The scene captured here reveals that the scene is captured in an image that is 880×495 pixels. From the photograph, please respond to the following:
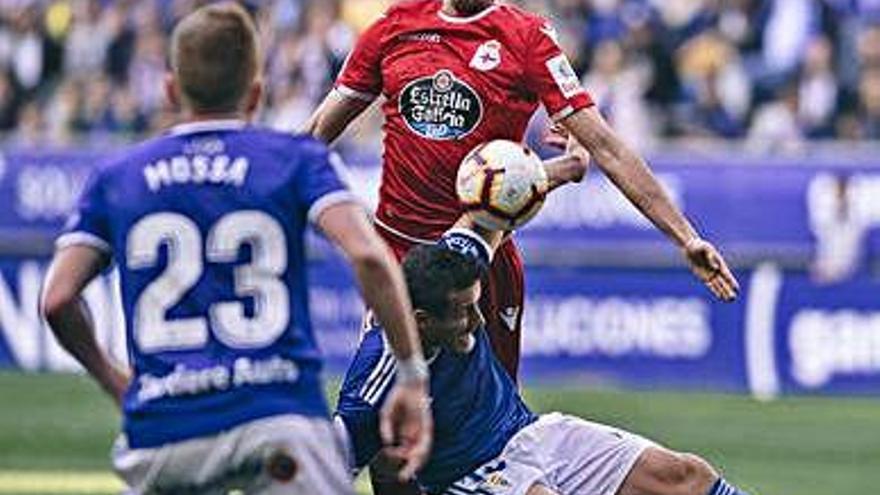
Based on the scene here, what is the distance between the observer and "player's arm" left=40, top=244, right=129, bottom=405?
7.43 metres

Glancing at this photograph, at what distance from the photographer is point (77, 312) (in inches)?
296

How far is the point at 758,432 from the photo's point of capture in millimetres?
17750

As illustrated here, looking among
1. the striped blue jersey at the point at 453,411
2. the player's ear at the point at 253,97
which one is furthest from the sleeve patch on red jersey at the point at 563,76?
the player's ear at the point at 253,97

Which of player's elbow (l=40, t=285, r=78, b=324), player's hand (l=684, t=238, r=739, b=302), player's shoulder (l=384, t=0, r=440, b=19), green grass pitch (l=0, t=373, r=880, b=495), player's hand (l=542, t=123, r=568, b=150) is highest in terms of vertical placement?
player's shoulder (l=384, t=0, r=440, b=19)

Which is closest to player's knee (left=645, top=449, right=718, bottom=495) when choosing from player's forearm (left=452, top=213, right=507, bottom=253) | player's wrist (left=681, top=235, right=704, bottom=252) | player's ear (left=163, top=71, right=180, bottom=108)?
player's wrist (left=681, top=235, right=704, bottom=252)

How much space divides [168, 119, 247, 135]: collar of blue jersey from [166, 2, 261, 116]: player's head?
0.09ft

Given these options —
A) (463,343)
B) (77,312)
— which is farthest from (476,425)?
(77,312)

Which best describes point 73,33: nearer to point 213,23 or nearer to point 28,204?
point 28,204

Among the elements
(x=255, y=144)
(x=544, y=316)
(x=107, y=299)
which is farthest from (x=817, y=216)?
(x=255, y=144)

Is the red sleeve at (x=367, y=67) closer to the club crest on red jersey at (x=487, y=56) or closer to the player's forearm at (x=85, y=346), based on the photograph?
the club crest on red jersey at (x=487, y=56)

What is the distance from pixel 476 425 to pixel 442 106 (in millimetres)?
1381

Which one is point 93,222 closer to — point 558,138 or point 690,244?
point 690,244

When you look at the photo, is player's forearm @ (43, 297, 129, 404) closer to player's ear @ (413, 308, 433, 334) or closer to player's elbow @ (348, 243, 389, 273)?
player's elbow @ (348, 243, 389, 273)

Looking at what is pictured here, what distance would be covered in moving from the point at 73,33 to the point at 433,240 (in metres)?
17.2
